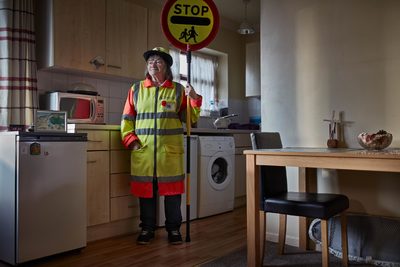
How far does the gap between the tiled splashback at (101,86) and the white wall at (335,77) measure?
1.51m

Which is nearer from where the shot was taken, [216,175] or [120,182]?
[120,182]

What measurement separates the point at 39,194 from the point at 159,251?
2.89 ft

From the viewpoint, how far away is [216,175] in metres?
3.82

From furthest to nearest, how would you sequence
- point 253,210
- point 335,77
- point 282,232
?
point 335,77, point 282,232, point 253,210

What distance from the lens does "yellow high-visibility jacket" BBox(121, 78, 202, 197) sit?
273 centimetres

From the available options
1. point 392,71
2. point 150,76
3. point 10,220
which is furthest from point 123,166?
point 392,71

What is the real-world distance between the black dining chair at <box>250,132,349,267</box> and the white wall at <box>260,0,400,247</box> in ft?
1.06

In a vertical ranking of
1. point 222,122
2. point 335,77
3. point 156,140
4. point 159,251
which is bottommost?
point 159,251

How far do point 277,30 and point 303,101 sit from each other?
1.93 feet

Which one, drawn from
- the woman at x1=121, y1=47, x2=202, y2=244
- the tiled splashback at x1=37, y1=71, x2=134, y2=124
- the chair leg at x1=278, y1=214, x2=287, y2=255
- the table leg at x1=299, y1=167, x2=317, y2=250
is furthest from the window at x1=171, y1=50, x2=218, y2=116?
the chair leg at x1=278, y1=214, x2=287, y2=255

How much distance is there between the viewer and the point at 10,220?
7.16 feet

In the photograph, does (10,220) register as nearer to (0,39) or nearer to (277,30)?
(0,39)

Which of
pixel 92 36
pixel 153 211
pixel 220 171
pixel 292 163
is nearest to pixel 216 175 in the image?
pixel 220 171

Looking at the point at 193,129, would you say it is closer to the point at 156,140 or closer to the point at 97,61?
the point at 156,140
